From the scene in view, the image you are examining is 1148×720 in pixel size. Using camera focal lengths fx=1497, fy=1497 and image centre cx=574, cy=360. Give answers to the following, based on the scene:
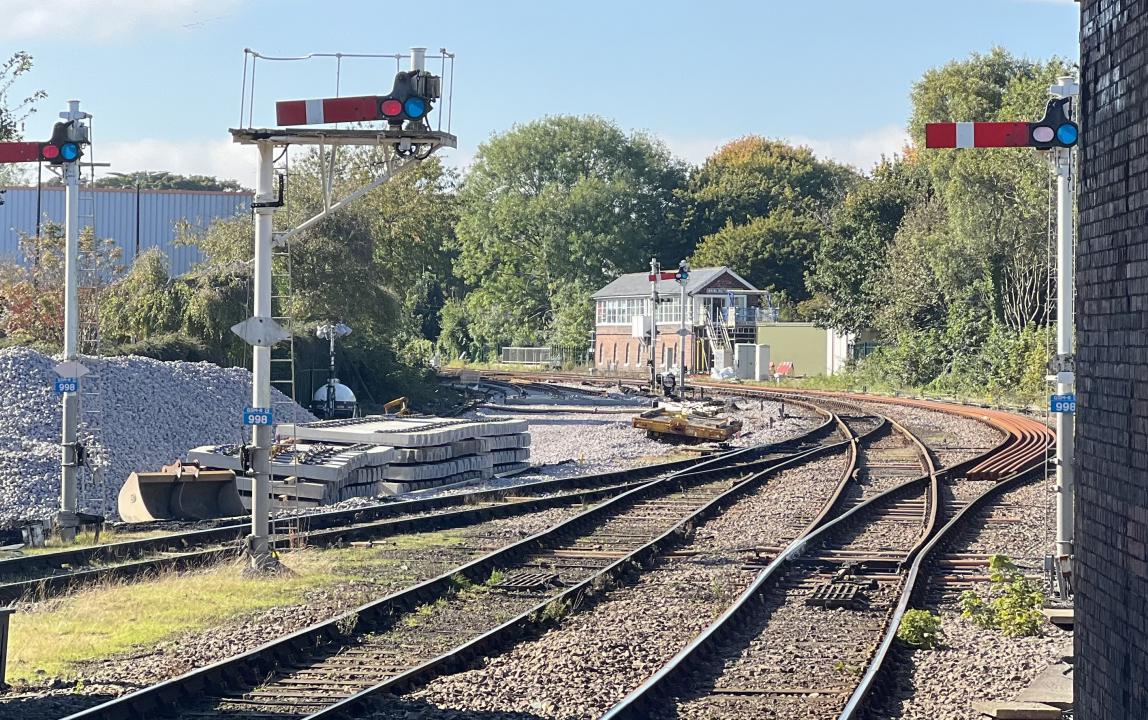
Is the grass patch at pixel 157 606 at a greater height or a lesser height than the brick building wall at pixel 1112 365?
lesser

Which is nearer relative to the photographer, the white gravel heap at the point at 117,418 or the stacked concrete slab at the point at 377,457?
the stacked concrete slab at the point at 377,457

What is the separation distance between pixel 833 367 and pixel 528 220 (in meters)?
28.8

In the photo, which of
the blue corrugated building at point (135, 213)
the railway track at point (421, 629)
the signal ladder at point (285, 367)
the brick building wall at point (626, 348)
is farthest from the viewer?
the brick building wall at point (626, 348)

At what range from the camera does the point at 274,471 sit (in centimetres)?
1939

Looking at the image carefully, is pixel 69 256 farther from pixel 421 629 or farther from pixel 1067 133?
pixel 1067 133

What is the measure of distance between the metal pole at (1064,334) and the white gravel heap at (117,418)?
37.9 feet

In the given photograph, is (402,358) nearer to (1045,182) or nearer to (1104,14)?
(1045,182)

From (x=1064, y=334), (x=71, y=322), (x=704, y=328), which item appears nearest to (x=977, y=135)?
(x=1064, y=334)

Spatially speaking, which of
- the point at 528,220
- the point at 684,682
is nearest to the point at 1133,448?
the point at 684,682

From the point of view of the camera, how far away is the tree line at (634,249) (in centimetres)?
3984

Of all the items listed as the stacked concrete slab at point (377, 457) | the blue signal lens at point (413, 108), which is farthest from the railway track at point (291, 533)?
the blue signal lens at point (413, 108)

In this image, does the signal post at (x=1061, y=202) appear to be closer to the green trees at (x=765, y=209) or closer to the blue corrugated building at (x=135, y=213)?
the blue corrugated building at (x=135, y=213)

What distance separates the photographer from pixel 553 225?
300ft

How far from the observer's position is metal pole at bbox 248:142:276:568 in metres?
13.5
